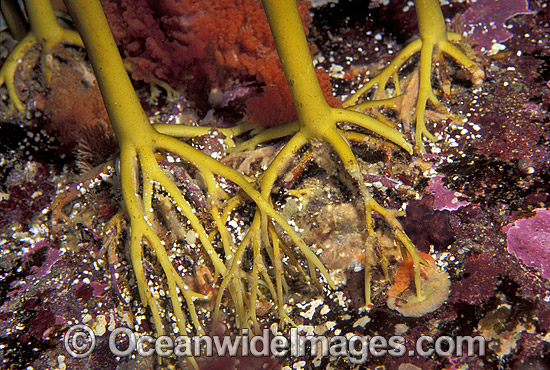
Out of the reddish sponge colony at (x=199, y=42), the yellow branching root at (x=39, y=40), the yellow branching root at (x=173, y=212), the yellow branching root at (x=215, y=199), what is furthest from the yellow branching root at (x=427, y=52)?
the yellow branching root at (x=39, y=40)

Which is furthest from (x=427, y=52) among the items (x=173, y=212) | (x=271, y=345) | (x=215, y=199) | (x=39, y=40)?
(x=39, y=40)

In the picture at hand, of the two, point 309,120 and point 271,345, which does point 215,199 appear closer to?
point 309,120

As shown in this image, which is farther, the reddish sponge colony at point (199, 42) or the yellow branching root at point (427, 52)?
the reddish sponge colony at point (199, 42)

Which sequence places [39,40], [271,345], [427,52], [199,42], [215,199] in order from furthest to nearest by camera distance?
[39,40], [199,42], [427,52], [215,199], [271,345]

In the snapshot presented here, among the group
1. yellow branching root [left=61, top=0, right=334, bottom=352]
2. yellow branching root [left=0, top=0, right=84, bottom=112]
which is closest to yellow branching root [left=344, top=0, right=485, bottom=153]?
yellow branching root [left=61, top=0, right=334, bottom=352]

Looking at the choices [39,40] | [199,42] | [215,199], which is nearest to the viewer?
[215,199]

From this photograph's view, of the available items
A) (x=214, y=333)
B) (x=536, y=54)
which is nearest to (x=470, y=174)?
(x=536, y=54)

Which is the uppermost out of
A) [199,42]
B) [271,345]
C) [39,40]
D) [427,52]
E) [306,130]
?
[39,40]

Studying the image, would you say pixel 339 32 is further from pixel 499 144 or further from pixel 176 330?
pixel 176 330

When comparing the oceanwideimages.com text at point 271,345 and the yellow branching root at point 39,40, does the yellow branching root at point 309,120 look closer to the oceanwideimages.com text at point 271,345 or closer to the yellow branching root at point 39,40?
the oceanwideimages.com text at point 271,345
